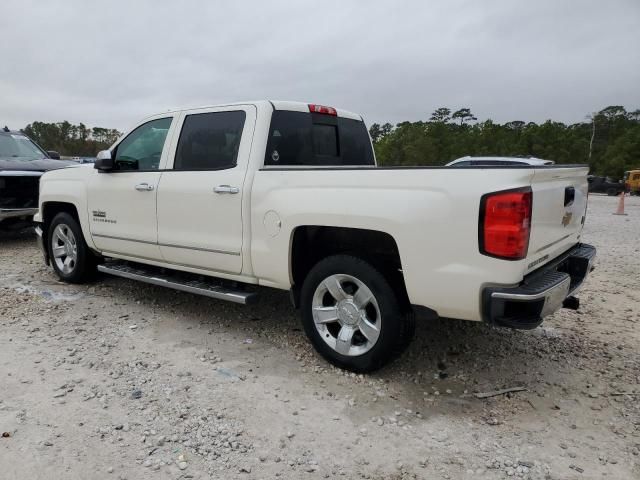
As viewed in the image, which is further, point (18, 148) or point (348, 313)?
point (18, 148)

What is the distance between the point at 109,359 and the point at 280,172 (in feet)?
6.37

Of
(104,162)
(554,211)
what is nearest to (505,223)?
(554,211)

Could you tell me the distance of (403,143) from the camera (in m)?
53.2

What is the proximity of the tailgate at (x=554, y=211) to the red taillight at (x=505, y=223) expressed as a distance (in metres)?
0.12

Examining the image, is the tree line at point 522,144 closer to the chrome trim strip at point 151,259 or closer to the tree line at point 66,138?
the tree line at point 66,138

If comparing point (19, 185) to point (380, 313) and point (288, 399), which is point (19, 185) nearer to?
point (288, 399)

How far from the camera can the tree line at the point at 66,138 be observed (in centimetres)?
7881

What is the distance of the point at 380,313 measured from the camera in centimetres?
326

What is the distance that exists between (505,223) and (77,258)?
15.6 feet

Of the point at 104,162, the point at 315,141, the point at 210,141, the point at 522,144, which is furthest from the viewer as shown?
the point at 522,144

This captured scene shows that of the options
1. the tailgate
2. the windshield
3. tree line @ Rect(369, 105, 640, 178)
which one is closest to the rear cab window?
the tailgate

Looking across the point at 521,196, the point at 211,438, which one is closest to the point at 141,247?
the point at 211,438

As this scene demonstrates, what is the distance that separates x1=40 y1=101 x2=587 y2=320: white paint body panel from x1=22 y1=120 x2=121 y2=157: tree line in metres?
79.2

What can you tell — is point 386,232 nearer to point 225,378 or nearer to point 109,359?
point 225,378
